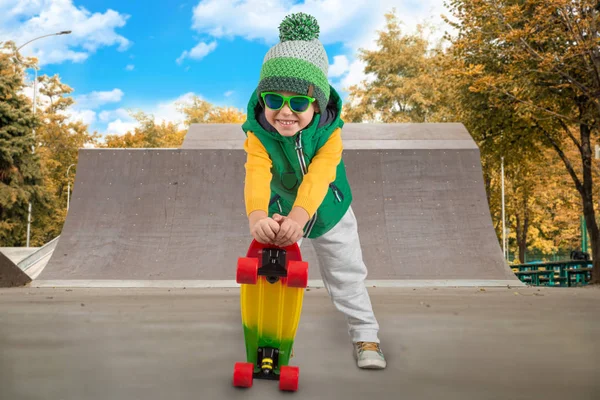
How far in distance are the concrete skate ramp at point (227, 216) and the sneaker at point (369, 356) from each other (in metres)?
4.76

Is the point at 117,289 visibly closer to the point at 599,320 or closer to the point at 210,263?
the point at 210,263

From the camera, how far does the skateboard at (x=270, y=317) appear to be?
2072mm

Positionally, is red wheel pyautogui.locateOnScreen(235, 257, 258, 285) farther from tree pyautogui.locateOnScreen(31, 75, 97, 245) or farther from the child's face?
tree pyautogui.locateOnScreen(31, 75, 97, 245)

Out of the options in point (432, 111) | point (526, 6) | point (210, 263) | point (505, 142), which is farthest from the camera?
point (432, 111)

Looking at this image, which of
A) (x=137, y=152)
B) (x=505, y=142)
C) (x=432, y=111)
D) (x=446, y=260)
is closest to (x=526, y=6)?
(x=505, y=142)

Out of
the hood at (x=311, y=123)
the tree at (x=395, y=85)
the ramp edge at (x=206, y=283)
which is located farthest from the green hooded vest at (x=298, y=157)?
the tree at (x=395, y=85)

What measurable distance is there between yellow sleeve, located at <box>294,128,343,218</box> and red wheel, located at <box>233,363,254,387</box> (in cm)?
59

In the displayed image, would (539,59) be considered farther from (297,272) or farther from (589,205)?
(297,272)

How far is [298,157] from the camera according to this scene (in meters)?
2.38

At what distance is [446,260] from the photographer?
25.5 ft

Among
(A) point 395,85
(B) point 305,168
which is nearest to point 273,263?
(B) point 305,168

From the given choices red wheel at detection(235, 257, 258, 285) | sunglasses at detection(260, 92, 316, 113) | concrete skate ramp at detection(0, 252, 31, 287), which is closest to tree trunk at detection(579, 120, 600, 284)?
concrete skate ramp at detection(0, 252, 31, 287)

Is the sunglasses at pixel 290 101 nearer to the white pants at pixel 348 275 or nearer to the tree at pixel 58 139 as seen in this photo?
the white pants at pixel 348 275

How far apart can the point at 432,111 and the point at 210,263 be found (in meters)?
24.0
